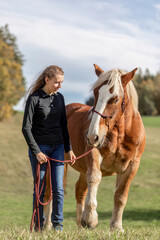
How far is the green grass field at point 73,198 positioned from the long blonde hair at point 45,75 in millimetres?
1845

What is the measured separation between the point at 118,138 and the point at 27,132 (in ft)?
4.85

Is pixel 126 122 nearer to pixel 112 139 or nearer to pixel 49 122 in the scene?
pixel 112 139

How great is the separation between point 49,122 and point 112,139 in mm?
1020

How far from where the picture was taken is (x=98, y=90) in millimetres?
4922

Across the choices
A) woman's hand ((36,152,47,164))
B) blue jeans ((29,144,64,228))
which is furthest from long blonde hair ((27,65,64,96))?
woman's hand ((36,152,47,164))

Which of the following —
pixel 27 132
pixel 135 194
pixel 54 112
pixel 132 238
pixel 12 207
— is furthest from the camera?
pixel 135 194

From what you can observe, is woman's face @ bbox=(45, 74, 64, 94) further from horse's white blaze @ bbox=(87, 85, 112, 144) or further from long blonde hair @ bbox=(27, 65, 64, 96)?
horse's white blaze @ bbox=(87, 85, 112, 144)

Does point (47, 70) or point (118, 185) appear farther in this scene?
point (118, 185)

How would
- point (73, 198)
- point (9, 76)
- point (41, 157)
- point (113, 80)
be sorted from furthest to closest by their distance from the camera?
point (9, 76), point (73, 198), point (113, 80), point (41, 157)

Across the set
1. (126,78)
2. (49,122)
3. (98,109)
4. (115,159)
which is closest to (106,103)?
(98,109)

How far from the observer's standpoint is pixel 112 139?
5234 millimetres

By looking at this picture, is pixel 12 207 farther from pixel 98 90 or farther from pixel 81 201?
pixel 98 90

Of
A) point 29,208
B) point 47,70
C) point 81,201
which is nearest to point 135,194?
point 29,208

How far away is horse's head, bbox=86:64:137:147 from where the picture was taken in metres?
4.57
